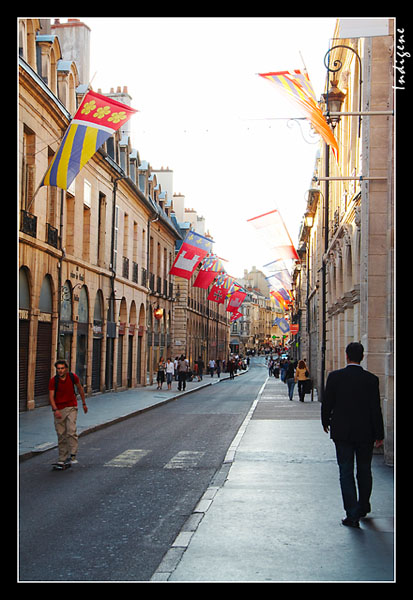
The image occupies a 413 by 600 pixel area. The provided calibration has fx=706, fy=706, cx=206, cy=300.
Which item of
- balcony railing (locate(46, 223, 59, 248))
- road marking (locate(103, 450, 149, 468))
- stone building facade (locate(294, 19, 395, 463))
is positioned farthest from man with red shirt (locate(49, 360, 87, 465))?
balcony railing (locate(46, 223, 59, 248))

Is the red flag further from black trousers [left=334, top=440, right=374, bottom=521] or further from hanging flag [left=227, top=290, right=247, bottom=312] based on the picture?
black trousers [left=334, top=440, right=374, bottom=521]

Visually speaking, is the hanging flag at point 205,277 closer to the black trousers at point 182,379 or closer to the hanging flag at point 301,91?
the black trousers at point 182,379

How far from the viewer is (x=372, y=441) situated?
677 cm

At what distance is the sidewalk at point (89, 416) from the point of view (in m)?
13.3

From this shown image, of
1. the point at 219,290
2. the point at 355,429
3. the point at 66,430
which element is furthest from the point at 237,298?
the point at 355,429

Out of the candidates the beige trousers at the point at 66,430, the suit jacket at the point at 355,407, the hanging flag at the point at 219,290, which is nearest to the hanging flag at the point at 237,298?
the hanging flag at the point at 219,290

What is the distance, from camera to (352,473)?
6.80m

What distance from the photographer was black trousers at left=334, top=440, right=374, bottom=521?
22.1 feet

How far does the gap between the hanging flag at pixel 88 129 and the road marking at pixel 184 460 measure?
5893 millimetres
